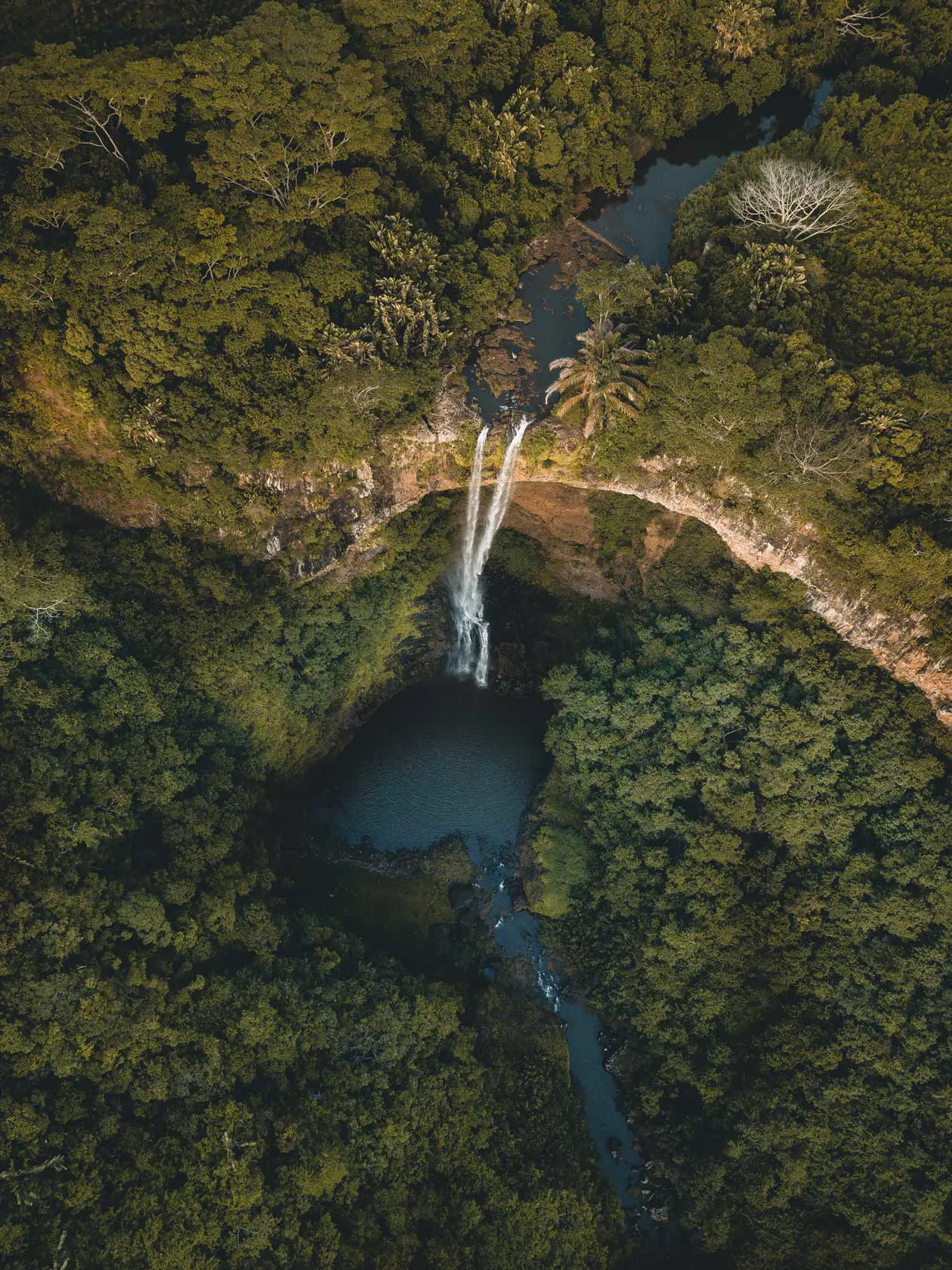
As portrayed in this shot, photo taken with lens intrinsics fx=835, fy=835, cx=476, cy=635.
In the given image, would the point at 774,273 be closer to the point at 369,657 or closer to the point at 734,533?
the point at 734,533

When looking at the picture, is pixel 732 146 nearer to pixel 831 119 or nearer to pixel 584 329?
pixel 831 119

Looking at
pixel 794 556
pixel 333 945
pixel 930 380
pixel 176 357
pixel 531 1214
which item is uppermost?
pixel 930 380

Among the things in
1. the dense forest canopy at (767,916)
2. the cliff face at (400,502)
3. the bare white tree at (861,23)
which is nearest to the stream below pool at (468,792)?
the dense forest canopy at (767,916)

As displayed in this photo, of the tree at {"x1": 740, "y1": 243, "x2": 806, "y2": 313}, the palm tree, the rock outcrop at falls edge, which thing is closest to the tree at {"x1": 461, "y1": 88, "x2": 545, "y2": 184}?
the palm tree

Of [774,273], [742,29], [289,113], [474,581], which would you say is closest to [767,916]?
[474,581]

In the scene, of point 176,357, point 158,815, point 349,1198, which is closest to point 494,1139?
point 349,1198

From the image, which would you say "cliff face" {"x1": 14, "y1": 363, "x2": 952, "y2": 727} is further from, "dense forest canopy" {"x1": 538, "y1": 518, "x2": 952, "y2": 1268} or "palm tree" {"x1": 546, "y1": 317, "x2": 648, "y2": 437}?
"palm tree" {"x1": 546, "y1": 317, "x2": 648, "y2": 437}
